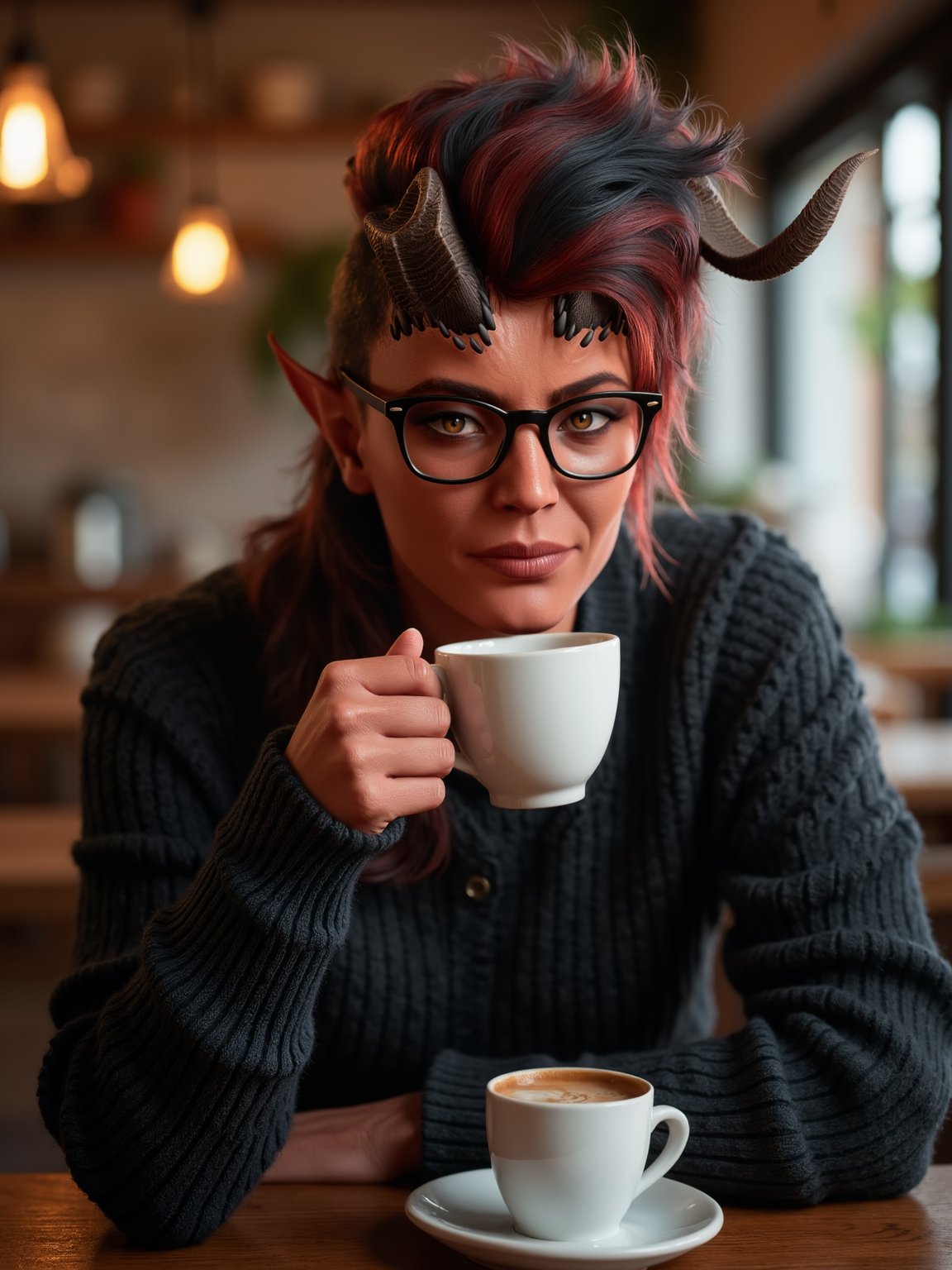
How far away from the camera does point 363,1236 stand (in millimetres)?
919

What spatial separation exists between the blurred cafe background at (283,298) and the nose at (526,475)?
3219mm

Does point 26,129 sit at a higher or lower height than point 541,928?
higher

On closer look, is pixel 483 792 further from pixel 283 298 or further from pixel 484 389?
pixel 283 298

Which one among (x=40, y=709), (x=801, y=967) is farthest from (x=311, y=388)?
(x=40, y=709)

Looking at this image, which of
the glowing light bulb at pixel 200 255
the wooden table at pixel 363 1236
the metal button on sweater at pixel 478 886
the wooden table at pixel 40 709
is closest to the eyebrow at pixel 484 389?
the metal button on sweater at pixel 478 886

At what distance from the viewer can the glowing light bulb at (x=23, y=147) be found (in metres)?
3.49

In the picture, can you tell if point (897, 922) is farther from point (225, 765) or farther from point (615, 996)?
point (225, 765)

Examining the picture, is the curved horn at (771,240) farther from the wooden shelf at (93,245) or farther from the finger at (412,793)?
the wooden shelf at (93,245)

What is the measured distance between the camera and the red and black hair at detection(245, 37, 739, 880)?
1.03 m

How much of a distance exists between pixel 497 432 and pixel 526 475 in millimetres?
46

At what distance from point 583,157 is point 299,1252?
2.51 feet

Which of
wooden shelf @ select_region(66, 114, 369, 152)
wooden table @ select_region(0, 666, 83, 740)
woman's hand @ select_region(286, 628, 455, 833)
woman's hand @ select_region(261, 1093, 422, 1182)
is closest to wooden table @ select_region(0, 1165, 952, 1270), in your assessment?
woman's hand @ select_region(261, 1093, 422, 1182)

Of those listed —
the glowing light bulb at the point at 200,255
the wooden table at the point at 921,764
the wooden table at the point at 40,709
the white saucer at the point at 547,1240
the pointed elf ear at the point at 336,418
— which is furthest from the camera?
the glowing light bulb at the point at 200,255

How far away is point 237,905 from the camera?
95cm
